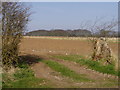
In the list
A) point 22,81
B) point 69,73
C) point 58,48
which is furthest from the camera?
point 58,48

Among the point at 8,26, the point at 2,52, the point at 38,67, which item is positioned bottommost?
the point at 38,67

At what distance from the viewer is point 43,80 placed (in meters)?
11.2

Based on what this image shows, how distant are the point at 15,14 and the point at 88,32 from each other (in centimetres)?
787

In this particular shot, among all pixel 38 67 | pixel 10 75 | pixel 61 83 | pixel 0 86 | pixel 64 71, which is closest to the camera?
pixel 0 86

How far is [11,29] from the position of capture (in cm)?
1400

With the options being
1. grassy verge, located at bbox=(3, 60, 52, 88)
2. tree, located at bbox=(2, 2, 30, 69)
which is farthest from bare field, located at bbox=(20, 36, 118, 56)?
grassy verge, located at bbox=(3, 60, 52, 88)

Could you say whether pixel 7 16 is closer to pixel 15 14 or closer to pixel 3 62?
pixel 15 14

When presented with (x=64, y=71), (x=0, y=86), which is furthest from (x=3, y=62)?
(x=0, y=86)

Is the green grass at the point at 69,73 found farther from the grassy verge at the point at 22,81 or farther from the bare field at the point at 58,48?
the bare field at the point at 58,48

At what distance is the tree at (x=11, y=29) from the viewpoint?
535 inches

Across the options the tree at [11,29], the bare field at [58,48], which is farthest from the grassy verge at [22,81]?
the bare field at [58,48]

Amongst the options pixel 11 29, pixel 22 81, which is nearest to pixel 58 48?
pixel 11 29

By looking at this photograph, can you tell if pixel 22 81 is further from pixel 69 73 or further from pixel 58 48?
pixel 58 48

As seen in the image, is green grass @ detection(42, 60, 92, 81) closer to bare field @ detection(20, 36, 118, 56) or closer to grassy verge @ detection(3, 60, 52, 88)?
grassy verge @ detection(3, 60, 52, 88)
